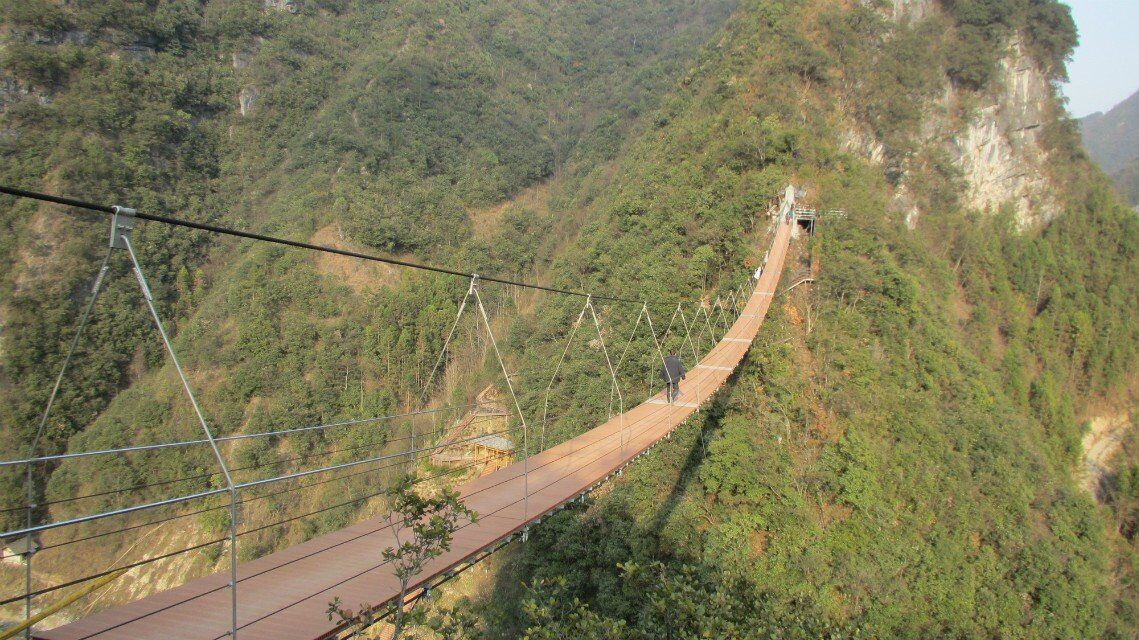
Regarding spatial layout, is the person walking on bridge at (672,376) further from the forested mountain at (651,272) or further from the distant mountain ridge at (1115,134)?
the distant mountain ridge at (1115,134)

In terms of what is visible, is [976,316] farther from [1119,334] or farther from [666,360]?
[666,360]

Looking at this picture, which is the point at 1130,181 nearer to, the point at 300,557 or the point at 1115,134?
the point at 1115,134

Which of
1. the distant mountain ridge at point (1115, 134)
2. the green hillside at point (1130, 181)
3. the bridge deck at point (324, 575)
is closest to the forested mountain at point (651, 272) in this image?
the bridge deck at point (324, 575)

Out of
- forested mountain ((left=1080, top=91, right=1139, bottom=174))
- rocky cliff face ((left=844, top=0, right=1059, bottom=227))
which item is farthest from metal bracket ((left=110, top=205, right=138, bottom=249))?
forested mountain ((left=1080, top=91, right=1139, bottom=174))

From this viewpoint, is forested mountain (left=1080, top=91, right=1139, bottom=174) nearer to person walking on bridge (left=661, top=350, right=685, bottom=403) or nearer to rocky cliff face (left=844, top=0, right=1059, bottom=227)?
rocky cliff face (left=844, top=0, right=1059, bottom=227)

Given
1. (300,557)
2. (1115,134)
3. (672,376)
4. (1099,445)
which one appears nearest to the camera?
(300,557)

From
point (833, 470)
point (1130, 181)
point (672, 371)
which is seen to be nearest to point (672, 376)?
point (672, 371)
